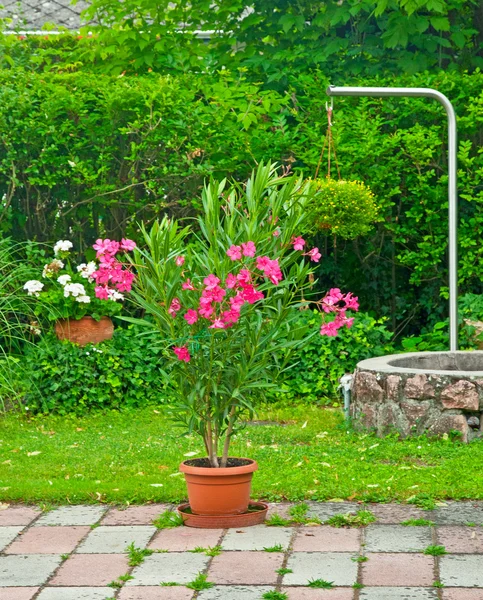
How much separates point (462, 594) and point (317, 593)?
55cm

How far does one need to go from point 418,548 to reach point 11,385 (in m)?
3.99

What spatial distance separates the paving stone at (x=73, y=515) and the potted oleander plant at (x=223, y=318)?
518 millimetres

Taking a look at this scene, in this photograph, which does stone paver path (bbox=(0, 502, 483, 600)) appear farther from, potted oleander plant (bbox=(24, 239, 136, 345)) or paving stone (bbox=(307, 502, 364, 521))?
potted oleander plant (bbox=(24, 239, 136, 345))

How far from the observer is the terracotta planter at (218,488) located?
5.37 m

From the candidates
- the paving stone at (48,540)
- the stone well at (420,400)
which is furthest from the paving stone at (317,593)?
the stone well at (420,400)

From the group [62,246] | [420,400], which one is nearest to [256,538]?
[420,400]

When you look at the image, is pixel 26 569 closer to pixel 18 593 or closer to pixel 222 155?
pixel 18 593

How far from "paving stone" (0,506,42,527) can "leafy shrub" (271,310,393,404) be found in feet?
10.8

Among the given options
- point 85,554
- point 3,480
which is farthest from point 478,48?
point 85,554

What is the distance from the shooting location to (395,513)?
18.1 ft

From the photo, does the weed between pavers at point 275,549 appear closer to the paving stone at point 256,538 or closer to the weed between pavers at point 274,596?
the paving stone at point 256,538

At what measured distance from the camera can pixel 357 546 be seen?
4953 millimetres

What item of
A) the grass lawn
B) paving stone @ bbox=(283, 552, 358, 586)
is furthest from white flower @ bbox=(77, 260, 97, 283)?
paving stone @ bbox=(283, 552, 358, 586)

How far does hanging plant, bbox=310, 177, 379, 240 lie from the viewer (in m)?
7.94
